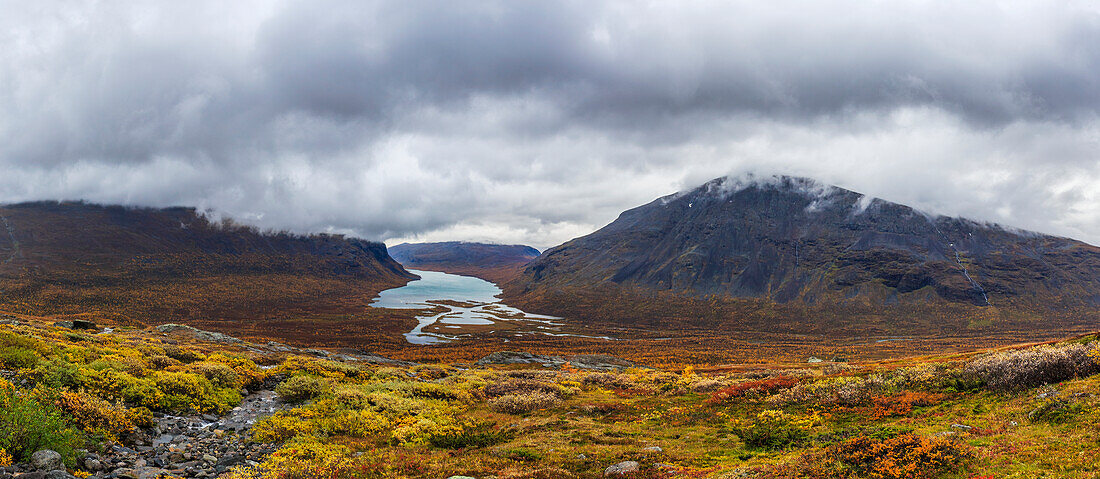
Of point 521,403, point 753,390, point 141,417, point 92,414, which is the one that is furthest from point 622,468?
point 141,417

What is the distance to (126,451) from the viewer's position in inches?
553

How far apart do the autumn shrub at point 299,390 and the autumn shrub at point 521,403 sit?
9420 mm

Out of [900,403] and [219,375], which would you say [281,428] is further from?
[900,403]

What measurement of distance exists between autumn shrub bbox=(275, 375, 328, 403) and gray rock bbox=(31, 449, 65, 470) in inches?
510

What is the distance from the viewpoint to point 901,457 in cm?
1030

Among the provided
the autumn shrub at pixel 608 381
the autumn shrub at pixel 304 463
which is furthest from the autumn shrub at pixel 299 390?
the autumn shrub at pixel 608 381

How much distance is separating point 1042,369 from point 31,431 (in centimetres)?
3099

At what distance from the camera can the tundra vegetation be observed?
10.8 m

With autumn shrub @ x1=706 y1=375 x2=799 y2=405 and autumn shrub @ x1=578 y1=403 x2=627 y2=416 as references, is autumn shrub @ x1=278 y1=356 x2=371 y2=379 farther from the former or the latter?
autumn shrub @ x1=706 y1=375 x2=799 y2=405

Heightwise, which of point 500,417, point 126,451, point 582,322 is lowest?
point 582,322

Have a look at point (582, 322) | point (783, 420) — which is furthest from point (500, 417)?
point (582, 322)

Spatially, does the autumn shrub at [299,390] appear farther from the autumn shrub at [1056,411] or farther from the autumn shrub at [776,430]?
the autumn shrub at [1056,411]

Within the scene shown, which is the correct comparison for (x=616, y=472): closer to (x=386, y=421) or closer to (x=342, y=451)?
(x=342, y=451)

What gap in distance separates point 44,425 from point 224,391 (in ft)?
38.9
